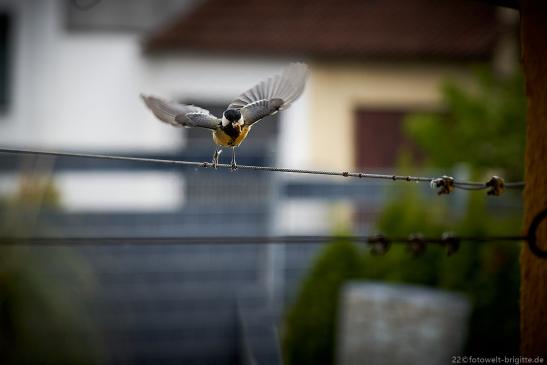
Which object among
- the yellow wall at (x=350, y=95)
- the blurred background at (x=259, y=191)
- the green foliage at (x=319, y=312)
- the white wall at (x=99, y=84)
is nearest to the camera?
the blurred background at (x=259, y=191)

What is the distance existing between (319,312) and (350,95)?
14.3ft

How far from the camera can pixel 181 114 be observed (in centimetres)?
232

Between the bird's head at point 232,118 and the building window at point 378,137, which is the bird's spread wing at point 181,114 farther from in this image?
the building window at point 378,137

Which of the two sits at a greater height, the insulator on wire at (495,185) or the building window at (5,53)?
the building window at (5,53)

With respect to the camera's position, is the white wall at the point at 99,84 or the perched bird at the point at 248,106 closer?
the perched bird at the point at 248,106

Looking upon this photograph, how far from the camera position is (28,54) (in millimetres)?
10484

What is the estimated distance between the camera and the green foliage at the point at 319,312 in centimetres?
675

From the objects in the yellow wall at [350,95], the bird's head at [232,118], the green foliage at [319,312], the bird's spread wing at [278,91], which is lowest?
the green foliage at [319,312]

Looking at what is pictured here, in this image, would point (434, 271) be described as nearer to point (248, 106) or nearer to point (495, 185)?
point (495, 185)

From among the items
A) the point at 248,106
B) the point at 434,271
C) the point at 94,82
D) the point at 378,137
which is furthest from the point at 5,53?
the point at 248,106

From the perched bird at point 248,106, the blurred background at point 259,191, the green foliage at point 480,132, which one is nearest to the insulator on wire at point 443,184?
the perched bird at point 248,106

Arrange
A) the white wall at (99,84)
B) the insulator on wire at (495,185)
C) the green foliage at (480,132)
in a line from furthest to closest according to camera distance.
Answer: the white wall at (99,84) < the green foliage at (480,132) < the insulator on wire at (495,185)

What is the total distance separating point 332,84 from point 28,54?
3.78m

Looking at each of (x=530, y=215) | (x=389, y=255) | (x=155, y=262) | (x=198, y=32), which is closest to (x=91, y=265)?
(x=155, y=262)
